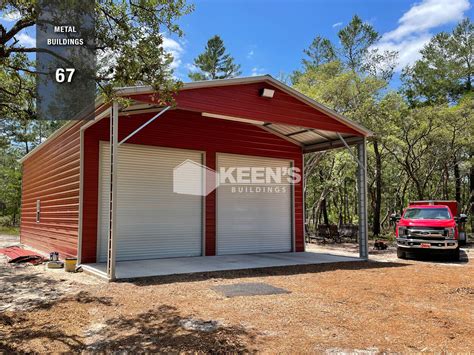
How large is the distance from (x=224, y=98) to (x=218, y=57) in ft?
81.4

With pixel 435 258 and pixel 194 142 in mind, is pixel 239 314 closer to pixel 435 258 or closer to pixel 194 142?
pixel 194 142

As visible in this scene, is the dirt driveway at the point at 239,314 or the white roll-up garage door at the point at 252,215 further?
the white roll-up garage door at the point at 252,215

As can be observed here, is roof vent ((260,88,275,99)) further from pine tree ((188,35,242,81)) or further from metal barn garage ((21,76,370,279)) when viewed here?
pine tree ((188,35,242,81))

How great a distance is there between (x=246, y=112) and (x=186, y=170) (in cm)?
275

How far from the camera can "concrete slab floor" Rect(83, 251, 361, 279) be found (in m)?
8.23

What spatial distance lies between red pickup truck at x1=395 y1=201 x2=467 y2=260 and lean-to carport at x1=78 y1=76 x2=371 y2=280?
1.43 m

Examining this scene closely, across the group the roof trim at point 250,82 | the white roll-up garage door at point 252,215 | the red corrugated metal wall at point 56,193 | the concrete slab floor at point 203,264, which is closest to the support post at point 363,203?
the concrete slab floor at point 203,264

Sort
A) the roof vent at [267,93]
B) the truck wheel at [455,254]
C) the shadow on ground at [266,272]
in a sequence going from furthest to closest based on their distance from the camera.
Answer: the truck wheel at [455,254], the roof vent at [267,93], the shadow on ground at [266,272]

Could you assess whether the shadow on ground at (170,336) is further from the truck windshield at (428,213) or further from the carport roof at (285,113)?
the truck windshield at (428,213)

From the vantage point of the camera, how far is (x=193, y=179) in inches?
440

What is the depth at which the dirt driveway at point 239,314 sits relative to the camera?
3.95m

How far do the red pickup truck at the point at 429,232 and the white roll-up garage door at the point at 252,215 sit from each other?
3567mm

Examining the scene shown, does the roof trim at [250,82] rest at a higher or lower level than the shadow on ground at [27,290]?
higher

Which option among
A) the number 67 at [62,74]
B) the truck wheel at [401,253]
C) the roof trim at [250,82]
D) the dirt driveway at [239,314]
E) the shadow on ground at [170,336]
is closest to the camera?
the shadow on ground at [170,336]
